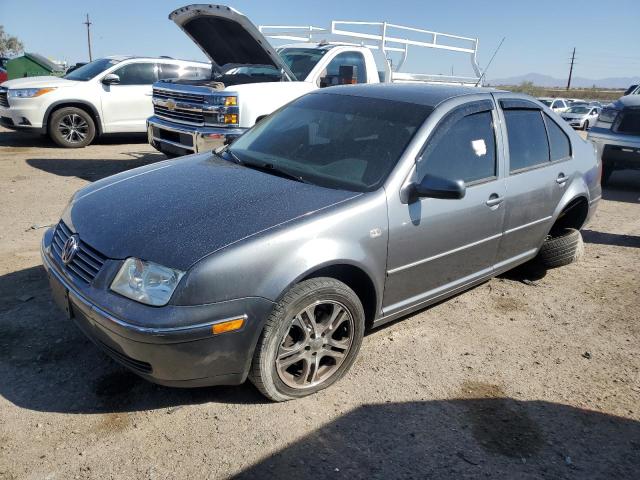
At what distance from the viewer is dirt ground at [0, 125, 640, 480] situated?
2.43m

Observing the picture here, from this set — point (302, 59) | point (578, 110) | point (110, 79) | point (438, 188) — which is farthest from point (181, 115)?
point (578, 110)

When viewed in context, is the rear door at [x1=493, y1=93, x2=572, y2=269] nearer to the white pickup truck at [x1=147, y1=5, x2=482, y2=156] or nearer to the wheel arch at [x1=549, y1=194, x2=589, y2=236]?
the wheel arch at [x1=549, y1=194, x2=589, y2=236]

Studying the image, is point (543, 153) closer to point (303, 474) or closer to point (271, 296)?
point (271, 296)

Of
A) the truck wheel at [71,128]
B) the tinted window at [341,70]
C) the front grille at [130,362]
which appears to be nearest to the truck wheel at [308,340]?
the front grille at [130,362]

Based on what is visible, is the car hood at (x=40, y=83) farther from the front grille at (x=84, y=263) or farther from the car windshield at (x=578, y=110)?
the car windshield at (x=578, y=110)

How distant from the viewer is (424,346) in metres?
3.55

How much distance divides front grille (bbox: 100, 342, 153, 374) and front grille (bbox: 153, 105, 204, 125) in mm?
4876

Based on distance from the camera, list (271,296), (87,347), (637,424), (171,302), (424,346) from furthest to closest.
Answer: (424,346)
(87,347)
(637,424)
(271,296)
(171,302)

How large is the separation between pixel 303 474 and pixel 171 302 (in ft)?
3.22

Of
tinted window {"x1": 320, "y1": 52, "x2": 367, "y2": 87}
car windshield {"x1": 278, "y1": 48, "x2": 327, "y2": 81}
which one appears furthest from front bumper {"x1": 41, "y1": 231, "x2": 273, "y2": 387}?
tinted window {"x1": 320, "y1": 52, "x2": 367, "y2": 87}

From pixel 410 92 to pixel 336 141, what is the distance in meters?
0.73

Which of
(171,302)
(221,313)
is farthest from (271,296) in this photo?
(171,302)

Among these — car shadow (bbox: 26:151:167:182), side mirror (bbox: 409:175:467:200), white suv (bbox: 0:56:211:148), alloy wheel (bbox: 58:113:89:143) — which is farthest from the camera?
alloy wheel (bbox: 58:113:89:143)

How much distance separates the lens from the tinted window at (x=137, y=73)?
10.0 m
